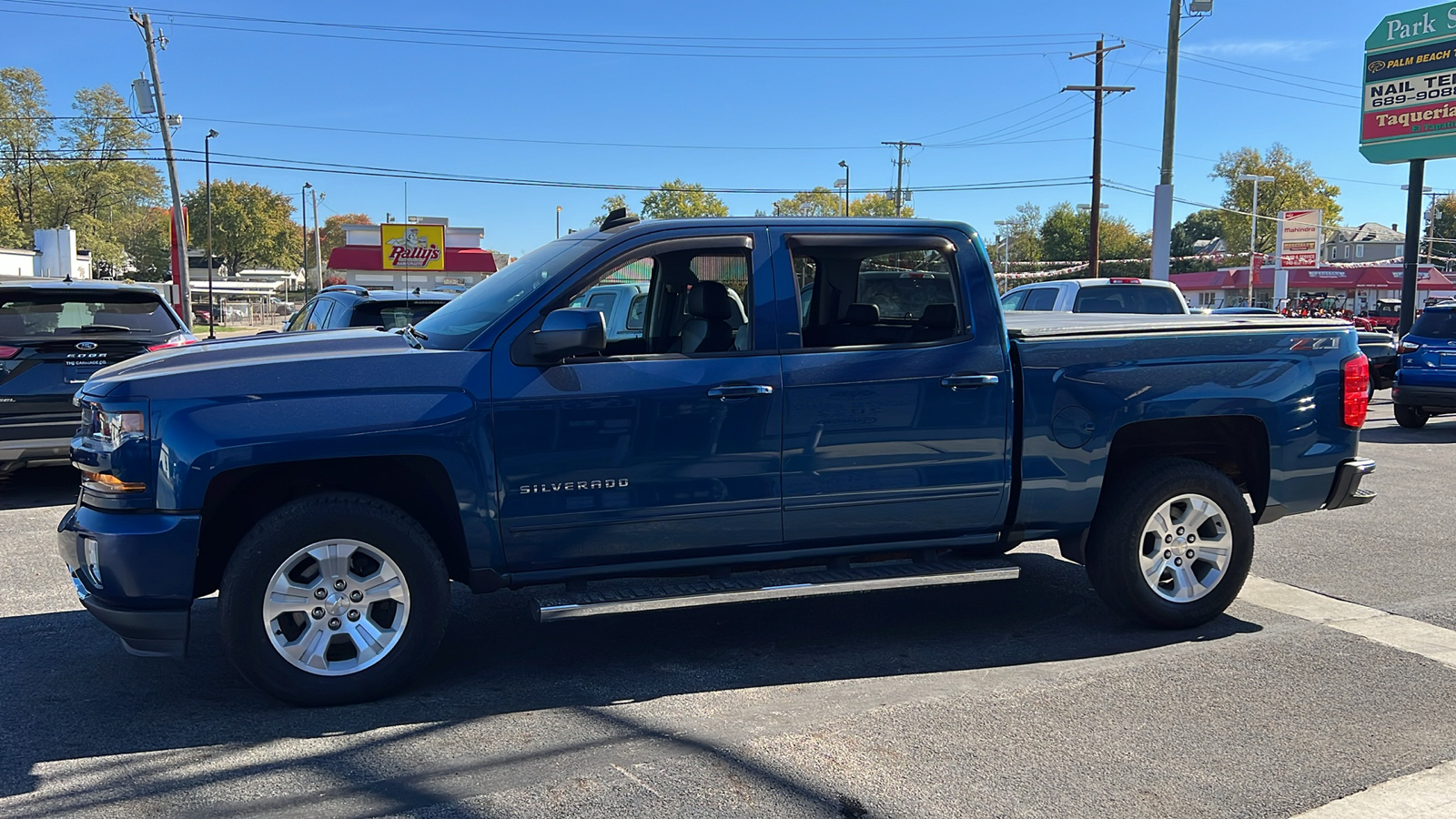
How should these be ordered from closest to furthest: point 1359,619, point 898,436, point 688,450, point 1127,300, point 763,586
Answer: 1. point 688,450
2. point 763,586
3. point 898,436
4. point 1359,619
5. point 1127,300

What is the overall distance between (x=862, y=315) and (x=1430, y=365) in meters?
11.3

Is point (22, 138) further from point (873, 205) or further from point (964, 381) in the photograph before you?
point (964, 381)

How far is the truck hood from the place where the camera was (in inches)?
161

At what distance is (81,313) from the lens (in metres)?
8.39

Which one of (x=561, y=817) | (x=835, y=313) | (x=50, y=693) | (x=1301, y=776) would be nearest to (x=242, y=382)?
(x=50, y=693)

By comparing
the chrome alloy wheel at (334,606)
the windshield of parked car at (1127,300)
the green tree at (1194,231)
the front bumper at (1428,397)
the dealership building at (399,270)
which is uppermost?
the green tree at (1194,231)

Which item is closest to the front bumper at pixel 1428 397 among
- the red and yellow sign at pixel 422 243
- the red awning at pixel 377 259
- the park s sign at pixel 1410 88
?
the park s sign at pixel 1410 88

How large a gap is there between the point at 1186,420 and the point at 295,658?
430 centimetres

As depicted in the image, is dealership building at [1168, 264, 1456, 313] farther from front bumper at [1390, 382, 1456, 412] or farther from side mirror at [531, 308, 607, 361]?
side mirror at [531, 308, 607, 361]

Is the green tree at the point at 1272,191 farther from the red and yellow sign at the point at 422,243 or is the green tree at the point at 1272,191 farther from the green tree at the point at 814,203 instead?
the red and yellow sign at the point at 422,243

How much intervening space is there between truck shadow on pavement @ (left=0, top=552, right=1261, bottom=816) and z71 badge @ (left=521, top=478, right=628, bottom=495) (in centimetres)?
85

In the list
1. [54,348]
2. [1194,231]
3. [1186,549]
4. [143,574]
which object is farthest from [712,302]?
[1194,231]

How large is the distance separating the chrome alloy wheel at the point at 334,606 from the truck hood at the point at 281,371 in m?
0.64

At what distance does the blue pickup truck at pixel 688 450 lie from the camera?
13.6ft
